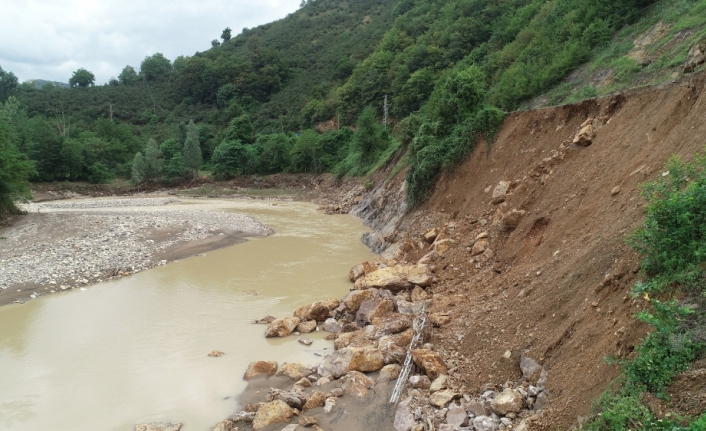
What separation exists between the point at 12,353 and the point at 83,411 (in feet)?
14.3

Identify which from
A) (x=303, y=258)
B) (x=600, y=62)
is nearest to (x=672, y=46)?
(x=600, y=62)

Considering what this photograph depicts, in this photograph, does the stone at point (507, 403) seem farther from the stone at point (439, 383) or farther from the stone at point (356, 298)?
the stone at point (356, 298)

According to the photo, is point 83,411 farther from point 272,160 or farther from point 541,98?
point 272,160

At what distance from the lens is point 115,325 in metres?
12.6

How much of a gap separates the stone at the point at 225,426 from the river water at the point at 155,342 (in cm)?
41

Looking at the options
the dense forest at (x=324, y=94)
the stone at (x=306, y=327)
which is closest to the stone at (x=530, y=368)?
the stone at (x=306, y=327)

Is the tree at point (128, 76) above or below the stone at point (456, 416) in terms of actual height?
above

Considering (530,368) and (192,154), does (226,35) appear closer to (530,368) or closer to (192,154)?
(192,154)

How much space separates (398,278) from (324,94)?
6574 cm

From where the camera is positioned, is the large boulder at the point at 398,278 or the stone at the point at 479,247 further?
the stone at the point at 479,247

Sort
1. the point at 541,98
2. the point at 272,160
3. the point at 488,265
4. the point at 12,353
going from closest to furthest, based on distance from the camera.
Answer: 1. the point at 12,353
2. the point at 488,265
3. the point at 541,98
4. the point at 272,160

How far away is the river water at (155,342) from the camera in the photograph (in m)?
8.60

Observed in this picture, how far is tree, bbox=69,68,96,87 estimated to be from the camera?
99.1m

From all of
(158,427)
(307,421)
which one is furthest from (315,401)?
(158,427)
